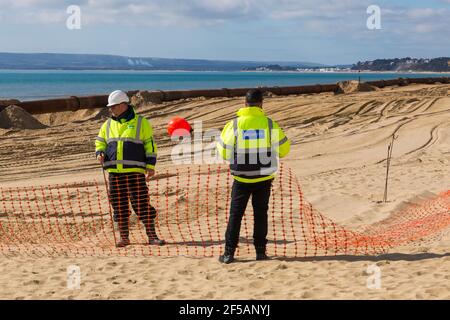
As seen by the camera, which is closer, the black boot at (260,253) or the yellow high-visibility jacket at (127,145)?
the black boot at (260,253)

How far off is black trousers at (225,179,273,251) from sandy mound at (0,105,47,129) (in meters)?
13.5

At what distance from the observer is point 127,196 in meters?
7.33

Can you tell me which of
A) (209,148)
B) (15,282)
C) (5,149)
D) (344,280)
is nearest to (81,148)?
(5,149)

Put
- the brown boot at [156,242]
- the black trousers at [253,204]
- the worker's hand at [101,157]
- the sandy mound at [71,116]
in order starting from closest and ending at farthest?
the black trousers at [253,204] → the worker's hand at [101,157] → the brown boot at [156,242] → the sandy mound at [71,116]

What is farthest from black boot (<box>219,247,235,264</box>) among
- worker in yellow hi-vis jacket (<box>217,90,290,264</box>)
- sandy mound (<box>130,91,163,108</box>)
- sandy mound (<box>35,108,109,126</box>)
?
sandy mound (<box>130,91,163,108</box>)

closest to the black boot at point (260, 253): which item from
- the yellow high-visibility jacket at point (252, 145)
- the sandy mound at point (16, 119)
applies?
the yellow high-visibility jacket at point (252, 145)

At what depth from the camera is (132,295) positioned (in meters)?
5.58

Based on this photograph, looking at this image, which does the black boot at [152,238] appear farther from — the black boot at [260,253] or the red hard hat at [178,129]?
the red hard hat at [178,129]

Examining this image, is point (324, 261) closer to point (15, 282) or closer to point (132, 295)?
point (132, 295)

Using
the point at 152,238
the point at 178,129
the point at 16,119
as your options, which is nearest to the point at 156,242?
the point at 152,238

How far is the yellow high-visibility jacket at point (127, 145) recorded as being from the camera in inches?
281

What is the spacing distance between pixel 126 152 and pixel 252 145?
63.3 inches

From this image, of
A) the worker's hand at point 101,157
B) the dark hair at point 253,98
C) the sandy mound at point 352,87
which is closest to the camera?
the dark hair at point 253,98

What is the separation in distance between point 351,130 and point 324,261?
1198cm
